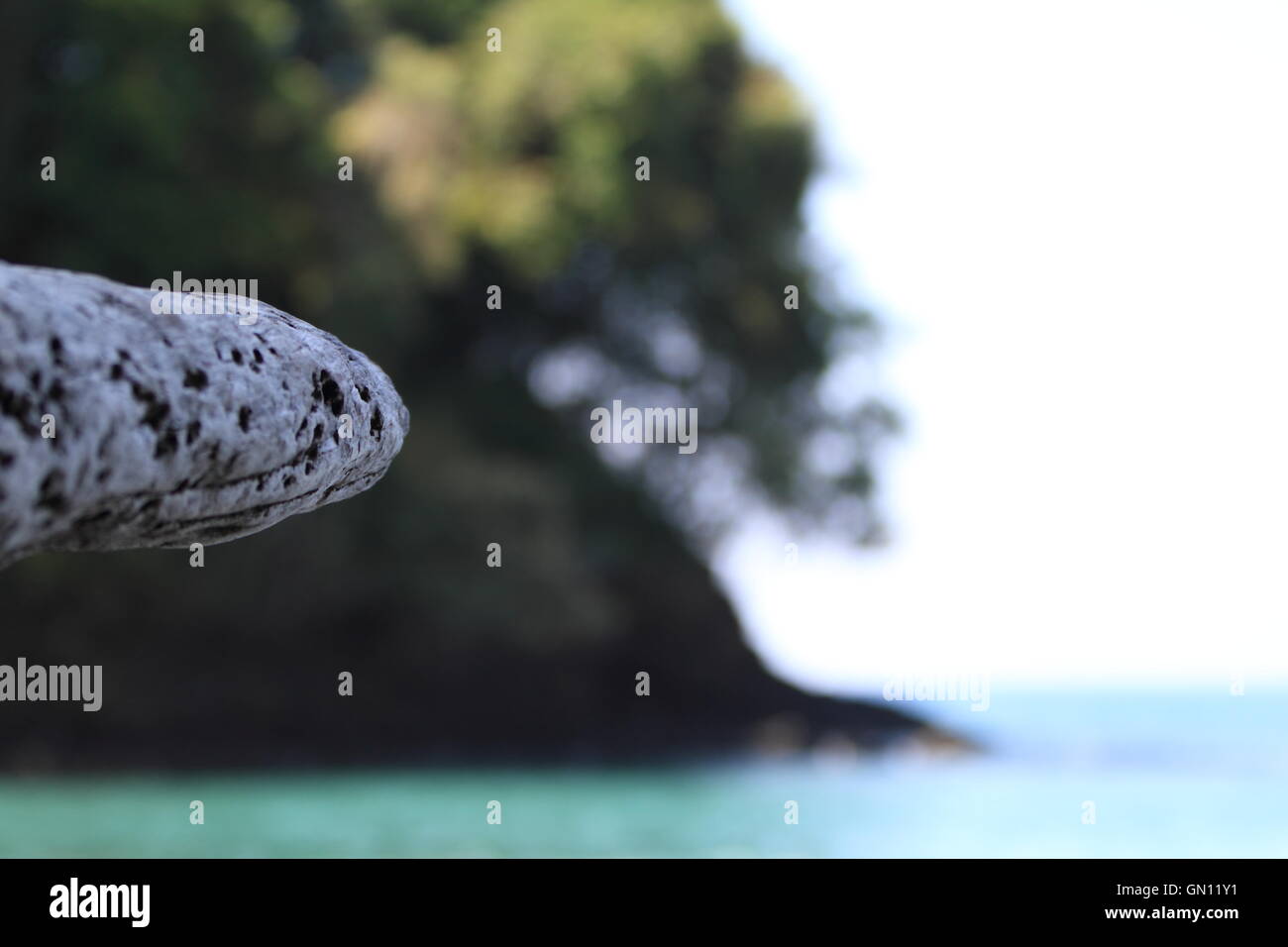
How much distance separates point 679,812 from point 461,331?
29.2ft

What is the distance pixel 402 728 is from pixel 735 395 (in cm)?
644

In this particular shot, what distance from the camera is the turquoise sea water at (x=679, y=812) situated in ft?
37.9

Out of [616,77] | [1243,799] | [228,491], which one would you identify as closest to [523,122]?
[616,77]

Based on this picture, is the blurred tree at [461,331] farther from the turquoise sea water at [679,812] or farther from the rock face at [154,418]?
the rock face at [154,418]

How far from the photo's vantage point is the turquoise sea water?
11547mm

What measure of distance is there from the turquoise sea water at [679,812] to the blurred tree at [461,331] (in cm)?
166

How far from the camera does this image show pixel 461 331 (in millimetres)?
20609

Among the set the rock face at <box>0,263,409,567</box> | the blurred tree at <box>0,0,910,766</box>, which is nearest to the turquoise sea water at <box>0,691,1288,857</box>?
the blurred tree at <box>0,0,910,766</box>

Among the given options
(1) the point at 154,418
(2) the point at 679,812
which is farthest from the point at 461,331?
(1) the point at 154,418

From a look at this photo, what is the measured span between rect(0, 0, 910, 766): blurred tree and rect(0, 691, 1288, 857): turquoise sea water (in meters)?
1.66

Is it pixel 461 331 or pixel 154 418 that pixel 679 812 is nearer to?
pixel 461 331

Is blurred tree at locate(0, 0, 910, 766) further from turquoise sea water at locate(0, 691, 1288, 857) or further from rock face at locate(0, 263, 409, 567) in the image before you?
rock face at locate(0, 263, 409, 567)

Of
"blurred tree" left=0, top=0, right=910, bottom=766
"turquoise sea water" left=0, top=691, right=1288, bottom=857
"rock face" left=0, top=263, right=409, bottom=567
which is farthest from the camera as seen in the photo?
"blurred tree" left=0, top=0, right=910, bottom=766

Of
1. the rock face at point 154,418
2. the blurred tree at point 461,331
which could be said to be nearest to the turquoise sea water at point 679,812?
the blurred tree at point 461,331
